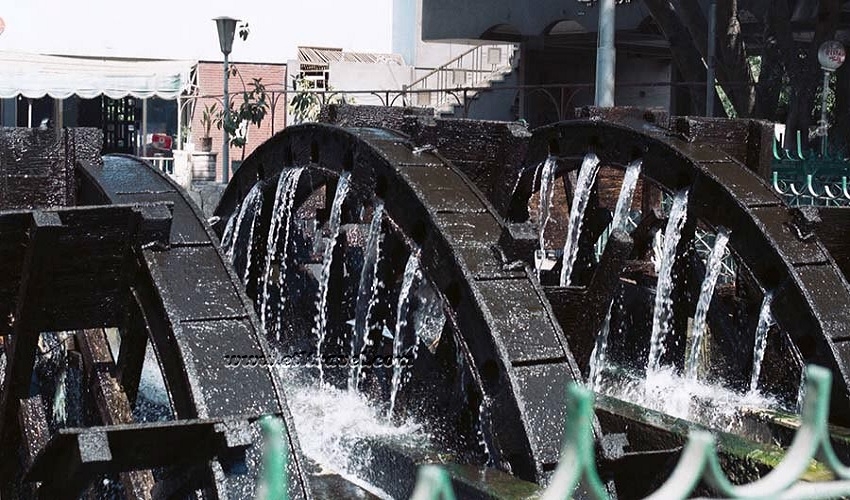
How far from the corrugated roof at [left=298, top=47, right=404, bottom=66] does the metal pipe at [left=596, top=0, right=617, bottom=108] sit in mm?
18271

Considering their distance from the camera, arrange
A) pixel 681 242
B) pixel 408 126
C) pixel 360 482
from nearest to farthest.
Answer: pixel 360 482
pixel 408 126
pixel 681 242

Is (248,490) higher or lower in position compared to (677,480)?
lower

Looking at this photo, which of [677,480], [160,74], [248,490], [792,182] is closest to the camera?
[677,480]

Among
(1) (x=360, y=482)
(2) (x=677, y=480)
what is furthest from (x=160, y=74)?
(2) (x=677, y=480)

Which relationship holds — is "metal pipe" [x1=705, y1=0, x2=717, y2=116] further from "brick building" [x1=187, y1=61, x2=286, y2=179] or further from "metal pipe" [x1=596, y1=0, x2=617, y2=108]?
"brick building" [x1=187, y1=61, x2=286, y2=179]

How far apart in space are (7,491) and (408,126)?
11.3ft

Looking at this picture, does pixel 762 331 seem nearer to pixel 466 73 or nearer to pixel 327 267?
pixel 327 267

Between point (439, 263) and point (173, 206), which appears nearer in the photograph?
point (173, 206)

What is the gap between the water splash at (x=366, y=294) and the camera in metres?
7.72

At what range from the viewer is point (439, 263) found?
6793mm

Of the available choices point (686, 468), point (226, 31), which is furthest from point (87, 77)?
point (686, 468)

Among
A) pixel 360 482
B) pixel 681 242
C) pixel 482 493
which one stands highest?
pixel 681 242

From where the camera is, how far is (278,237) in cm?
1020

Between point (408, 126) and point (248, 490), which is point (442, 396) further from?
point (248, 490)
